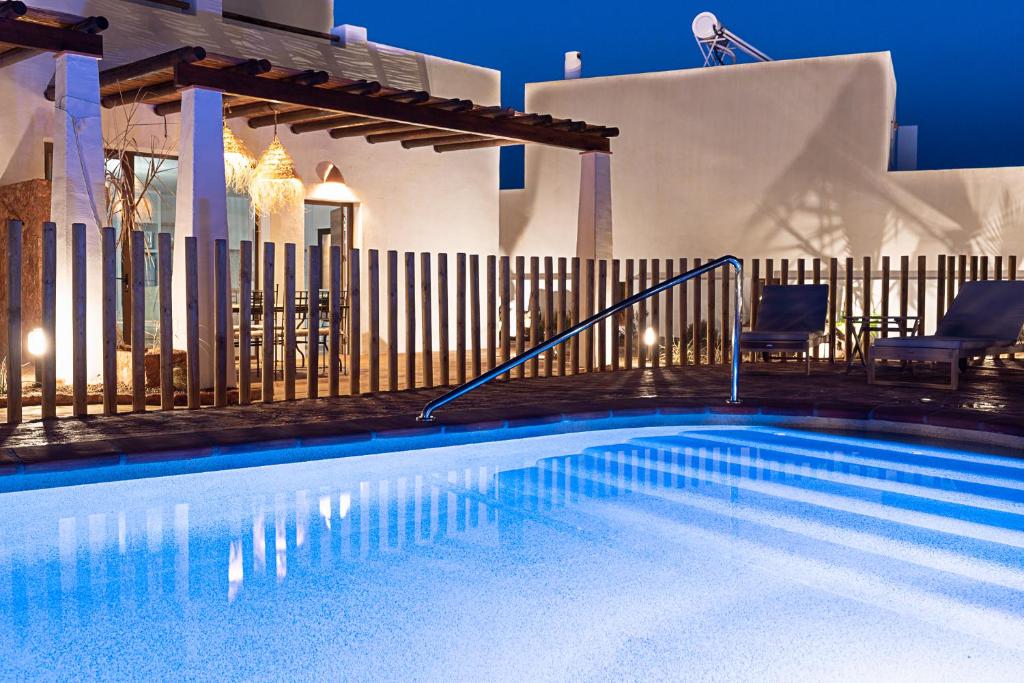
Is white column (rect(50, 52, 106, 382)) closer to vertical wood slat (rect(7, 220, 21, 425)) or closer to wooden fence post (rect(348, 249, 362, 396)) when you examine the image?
vertical wood slat (rect(7, 220, 21, 425))

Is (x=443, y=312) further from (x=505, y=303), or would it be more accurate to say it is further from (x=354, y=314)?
(x=354, y=314)

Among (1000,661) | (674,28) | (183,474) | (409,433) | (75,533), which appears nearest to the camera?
(1000,661)

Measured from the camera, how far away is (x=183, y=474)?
531 cm

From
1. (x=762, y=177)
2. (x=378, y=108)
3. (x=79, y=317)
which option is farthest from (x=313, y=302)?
(x=762, y=177)

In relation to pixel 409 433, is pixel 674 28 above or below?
above

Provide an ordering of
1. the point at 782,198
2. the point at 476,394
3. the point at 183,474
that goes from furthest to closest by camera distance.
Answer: the point at 782,198, the point at 476,394, the point at 183,474

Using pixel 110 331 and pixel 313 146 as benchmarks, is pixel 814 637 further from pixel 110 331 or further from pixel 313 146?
pixel 313 146

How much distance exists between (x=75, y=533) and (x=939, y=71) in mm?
55333

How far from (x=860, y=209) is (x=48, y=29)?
13.0 metres

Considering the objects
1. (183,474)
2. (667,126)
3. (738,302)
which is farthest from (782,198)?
(183,474)

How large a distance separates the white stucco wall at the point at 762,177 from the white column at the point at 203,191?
437 inches

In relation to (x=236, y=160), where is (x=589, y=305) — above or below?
below

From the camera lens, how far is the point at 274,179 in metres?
10.2

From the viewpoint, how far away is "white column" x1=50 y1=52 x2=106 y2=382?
25.9 ft
